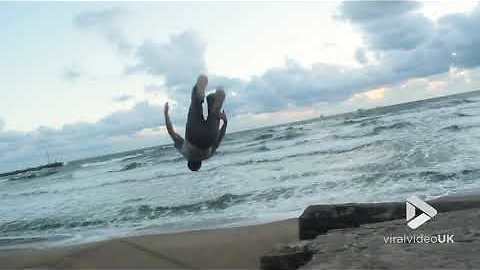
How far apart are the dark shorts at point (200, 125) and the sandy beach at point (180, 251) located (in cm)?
282

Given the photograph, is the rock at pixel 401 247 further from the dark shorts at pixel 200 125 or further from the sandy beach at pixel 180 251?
the sandy beach at pixel 180 251

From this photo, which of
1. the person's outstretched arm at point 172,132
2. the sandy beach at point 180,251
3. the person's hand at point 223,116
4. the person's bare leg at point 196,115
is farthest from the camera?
the sandy beach at point 180,251

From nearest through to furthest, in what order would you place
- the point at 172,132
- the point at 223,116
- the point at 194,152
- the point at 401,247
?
the point at 401,247, the point at 223,116, the point at 194,152, the point at 172,132

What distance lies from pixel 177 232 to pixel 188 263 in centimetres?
236

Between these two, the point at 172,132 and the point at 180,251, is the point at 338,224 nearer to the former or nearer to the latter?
the point at 172,132

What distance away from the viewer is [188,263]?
754 centimetres

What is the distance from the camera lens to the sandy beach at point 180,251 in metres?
7.48

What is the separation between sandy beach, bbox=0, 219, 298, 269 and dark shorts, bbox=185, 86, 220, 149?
282cm

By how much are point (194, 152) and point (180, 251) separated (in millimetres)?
3701

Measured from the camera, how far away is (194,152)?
485 centimetres

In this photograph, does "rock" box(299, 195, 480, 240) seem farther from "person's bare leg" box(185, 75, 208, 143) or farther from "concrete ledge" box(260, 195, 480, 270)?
"person's bare leg" box(185, 75, 208, 143)

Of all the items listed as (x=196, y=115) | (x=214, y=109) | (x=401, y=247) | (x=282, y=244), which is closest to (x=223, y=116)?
(x=214, y=109)

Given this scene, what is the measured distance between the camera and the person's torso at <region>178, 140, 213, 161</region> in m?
4.81

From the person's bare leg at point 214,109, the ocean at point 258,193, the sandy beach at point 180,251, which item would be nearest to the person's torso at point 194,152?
the person's bare leg at point 214,109
